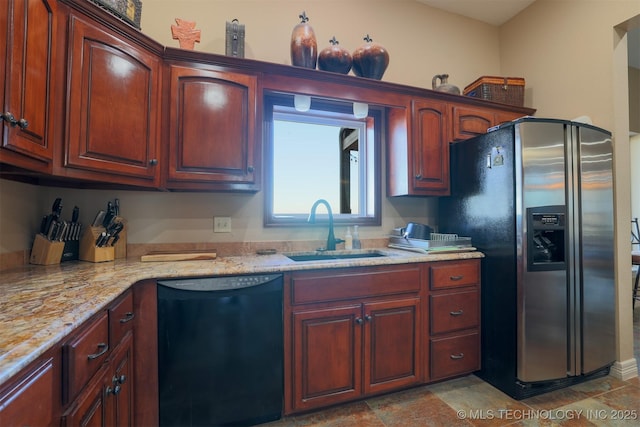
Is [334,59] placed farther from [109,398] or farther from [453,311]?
[109,398]

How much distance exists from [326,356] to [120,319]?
1.05 metres

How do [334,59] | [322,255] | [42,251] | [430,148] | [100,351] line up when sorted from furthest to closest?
[430,148], [322,255], [334,59], [42,251], [100,351]

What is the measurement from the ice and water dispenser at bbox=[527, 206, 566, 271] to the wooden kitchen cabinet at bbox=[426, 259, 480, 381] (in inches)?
13.5

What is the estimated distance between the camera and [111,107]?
150cm

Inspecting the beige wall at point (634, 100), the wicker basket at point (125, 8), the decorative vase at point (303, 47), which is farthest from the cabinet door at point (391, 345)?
the beige wall at point (634, 100)

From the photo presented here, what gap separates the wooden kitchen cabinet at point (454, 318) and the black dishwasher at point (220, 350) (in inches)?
40.2

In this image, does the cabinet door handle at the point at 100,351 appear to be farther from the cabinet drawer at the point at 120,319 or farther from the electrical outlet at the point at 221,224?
the electrical outlet at the point at 221,224

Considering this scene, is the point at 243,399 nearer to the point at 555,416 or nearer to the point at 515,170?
the point at 555,416

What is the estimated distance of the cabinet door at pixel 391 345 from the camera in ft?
5.96

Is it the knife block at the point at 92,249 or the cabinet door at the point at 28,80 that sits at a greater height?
the cabinet door at the point at 28,80

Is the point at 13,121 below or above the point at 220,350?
above

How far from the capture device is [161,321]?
1452mm

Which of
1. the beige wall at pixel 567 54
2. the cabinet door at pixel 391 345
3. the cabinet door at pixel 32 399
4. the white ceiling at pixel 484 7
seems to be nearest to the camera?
the cabinet door at pixel 32 399

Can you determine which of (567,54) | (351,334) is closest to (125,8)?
(351,334)
